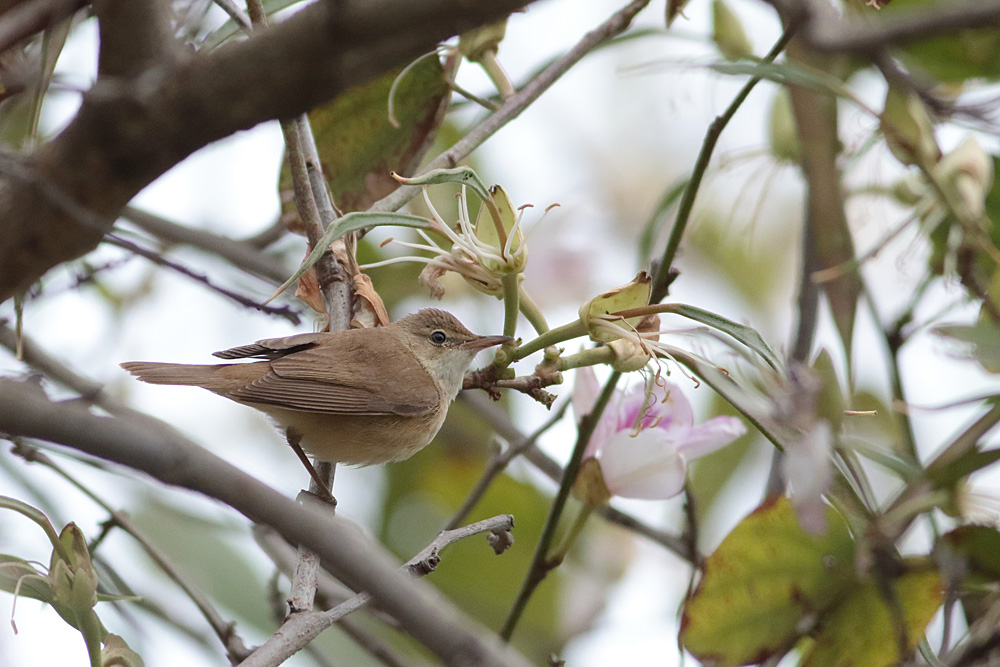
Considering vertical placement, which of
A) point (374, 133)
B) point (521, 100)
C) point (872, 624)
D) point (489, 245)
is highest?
point (374, 133)

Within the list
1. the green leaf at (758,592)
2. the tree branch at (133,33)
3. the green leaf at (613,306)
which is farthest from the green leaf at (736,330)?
the tree branch at (133,33)

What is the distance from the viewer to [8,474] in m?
3.37

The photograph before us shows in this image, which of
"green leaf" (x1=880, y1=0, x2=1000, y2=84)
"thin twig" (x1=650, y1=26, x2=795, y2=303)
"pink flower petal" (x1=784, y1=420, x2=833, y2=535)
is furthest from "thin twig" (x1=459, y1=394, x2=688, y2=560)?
"green leaf" (x1=880, y1=0, x2=1000, y2=84)

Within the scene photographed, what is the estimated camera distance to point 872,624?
199cm

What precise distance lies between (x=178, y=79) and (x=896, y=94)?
6.51 feet

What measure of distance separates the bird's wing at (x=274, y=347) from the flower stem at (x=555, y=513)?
1061 mm

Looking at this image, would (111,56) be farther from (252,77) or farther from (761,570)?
(761,570)

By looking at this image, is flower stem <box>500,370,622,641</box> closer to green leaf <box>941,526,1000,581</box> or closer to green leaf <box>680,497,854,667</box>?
green leaf <box>680,497,854,667</box>

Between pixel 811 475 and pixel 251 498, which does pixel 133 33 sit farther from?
pixel 811 475

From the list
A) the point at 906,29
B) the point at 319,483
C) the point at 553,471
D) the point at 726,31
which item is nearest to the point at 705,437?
the point at 553,471

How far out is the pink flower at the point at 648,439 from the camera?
8.43ft

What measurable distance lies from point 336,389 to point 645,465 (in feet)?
4.51

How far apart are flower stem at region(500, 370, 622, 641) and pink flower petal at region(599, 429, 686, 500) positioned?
0.27 ft

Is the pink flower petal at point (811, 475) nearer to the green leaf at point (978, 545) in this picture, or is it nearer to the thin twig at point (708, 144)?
the green leaf at point (978, 545)
